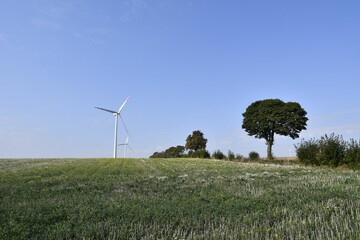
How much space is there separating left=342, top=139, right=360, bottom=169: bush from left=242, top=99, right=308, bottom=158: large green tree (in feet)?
106

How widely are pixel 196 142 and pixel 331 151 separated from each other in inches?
2571

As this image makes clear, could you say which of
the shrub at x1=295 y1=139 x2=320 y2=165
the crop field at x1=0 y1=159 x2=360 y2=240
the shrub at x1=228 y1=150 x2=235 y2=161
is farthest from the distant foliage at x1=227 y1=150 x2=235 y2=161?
the crop field at x1=0 y1=159 x2=360 y2=240

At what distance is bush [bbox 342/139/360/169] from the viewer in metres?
28.1

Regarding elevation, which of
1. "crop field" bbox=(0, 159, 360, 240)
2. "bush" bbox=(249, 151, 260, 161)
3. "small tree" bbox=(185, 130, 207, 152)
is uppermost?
"small tree" bbox=(185, 130, 207, 152)

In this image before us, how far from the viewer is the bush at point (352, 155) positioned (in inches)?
1105

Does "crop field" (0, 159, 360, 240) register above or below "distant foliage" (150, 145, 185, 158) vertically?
A: below

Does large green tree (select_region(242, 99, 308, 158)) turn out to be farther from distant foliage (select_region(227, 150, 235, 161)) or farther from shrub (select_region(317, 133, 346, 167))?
shrub (select_region(317, 133, 346, 167))

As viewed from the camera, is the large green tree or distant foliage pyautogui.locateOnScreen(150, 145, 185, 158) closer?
the large green tree

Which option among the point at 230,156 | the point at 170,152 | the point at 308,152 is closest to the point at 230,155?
the point at 230,156

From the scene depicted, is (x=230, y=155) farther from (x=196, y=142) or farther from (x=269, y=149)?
(x=196, y=142)

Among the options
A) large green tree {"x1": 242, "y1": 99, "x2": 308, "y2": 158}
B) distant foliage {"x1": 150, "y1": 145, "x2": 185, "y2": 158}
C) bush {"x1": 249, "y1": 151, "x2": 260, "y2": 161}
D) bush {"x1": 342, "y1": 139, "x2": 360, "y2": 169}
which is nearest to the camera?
bush {"x1": 342, "y1": 139, "x2": 360, "y2": 169}

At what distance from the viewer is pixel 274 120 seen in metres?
65.2

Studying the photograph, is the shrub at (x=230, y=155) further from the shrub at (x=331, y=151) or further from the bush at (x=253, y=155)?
the shrub at (x=331, y=151)

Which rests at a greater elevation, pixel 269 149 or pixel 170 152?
pixel 269 149
